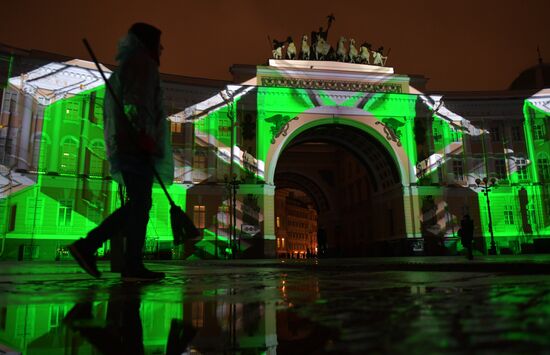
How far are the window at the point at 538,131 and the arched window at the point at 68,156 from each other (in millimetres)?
29919

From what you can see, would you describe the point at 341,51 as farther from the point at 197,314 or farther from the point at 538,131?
the point at 197,314


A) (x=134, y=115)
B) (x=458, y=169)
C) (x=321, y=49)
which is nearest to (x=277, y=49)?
(x=321, y=49)

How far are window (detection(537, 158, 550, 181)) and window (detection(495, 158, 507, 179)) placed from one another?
2.39 meters

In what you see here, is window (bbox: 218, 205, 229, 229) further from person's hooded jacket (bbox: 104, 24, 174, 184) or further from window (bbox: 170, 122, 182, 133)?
person's hooded jacket (bbox: 104, 24, 174, 184)

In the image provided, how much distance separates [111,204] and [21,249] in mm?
5058

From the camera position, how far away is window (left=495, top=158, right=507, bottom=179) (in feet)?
100.0

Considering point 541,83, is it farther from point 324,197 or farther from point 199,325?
point 199,325

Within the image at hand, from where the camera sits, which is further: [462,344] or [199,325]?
[199,325]

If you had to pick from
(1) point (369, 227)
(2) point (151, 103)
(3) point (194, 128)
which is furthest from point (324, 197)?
A: (2) point (151, 103)

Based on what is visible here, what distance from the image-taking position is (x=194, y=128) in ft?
89.8

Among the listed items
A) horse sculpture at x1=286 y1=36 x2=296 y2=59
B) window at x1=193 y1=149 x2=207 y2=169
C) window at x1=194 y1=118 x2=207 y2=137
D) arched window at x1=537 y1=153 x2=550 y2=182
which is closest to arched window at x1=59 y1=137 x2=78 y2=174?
window at x1=193 y1=149 x2=207 y2=169

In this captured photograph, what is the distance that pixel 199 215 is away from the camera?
1047 inches

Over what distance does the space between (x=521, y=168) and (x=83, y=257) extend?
33.2 m

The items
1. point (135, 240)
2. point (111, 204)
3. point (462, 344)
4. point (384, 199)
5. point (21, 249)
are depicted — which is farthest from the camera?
point (384, 199)
